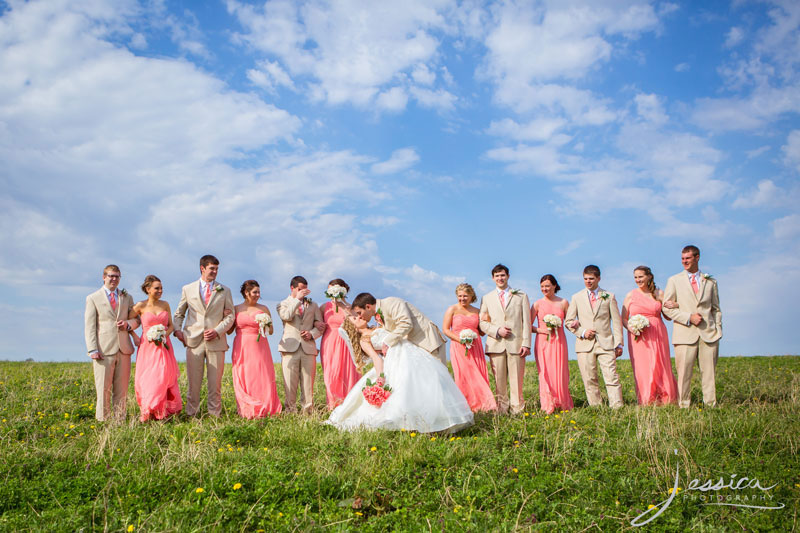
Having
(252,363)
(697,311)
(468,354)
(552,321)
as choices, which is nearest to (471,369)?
(468,354)

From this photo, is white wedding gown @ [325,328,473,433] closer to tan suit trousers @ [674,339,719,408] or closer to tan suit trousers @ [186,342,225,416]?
tan suit trousers @ [186,342,225,416]

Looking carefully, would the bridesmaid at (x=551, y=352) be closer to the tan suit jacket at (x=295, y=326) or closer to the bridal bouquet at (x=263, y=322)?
the tan suit jacket at (x=295, y=326)

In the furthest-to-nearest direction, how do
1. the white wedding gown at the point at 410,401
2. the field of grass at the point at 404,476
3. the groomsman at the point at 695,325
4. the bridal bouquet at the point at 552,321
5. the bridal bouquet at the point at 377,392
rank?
the groomsman at the point at 695,325
the bridal bouquet at the point at 552,321
the bridal bouquet at the point at 377,392
the white wedding gown at the point at 410,401
the field of grass at the point at 404,476

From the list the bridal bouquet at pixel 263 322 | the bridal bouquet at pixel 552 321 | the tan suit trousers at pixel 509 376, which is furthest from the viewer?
the bridal bouquet at pixel 552 321

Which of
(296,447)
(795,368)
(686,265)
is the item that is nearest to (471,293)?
(686,265)

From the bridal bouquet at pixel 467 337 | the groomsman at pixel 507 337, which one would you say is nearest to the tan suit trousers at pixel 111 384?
the bridal bouquet at pixel 467 337

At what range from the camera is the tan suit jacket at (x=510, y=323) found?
1197 centimetres

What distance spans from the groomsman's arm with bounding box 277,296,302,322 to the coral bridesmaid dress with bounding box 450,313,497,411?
3.33 m

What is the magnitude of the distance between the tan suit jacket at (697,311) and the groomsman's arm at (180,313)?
1005 centimetres

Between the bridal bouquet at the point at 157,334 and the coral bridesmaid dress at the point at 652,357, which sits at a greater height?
the bridal bouquet at the point at 157,334

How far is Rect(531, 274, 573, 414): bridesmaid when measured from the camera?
12.1m

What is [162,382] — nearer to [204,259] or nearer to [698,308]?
[204,259]

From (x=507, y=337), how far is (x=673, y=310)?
11.8 ft

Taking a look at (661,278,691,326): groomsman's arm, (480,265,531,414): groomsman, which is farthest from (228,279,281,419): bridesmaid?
(661,278,691,326): groomsman's arm
